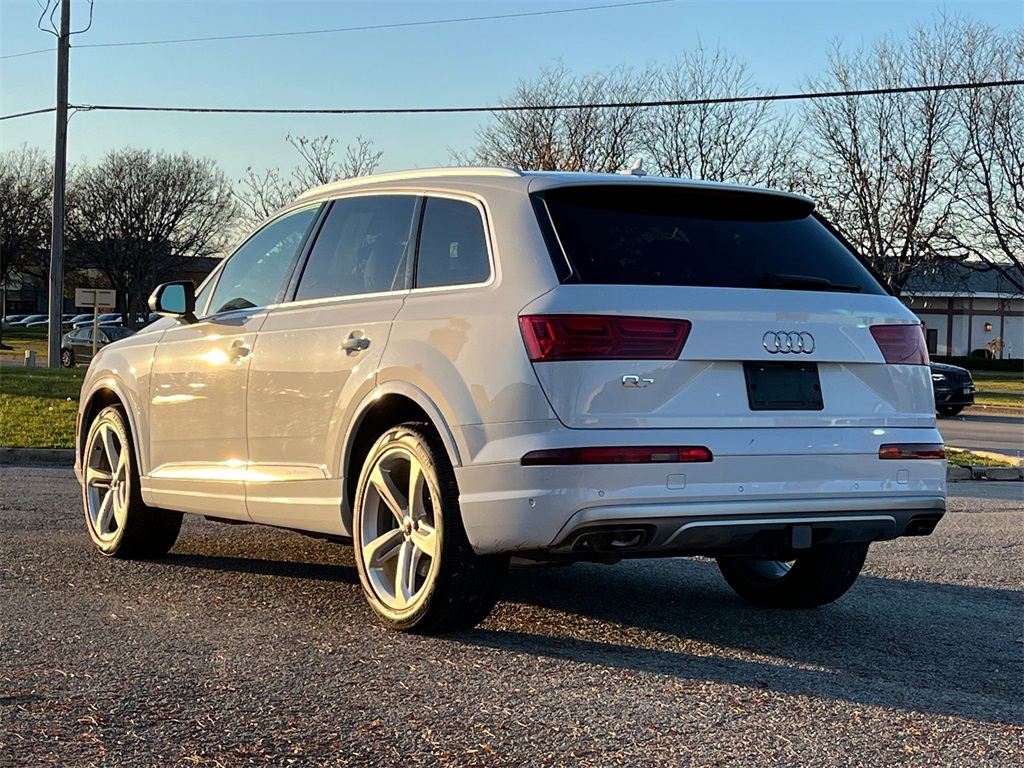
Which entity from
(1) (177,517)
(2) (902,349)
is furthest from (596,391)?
(1) (177,517)

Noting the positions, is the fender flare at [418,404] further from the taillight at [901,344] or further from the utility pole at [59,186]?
the utility pole at [59,186]

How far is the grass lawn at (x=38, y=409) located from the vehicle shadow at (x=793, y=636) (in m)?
9.47

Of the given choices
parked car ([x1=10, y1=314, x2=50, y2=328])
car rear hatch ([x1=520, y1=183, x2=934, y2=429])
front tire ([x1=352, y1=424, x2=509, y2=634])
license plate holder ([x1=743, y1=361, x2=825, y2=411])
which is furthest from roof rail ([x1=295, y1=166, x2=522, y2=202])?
parked car ([x1=10, y1=314, x2=50, y2=328])

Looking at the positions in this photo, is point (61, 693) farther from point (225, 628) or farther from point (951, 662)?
point (951, 662)

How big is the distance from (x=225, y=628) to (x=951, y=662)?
9.27 ft

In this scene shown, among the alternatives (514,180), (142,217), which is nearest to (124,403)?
(514,180)

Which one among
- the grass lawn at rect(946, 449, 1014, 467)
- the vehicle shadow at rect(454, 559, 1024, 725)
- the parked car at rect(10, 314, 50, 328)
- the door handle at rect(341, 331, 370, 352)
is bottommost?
the parked car at rect(10, 314, 50, 328)

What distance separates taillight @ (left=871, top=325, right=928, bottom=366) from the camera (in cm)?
522

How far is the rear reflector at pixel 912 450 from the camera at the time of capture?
5.12m

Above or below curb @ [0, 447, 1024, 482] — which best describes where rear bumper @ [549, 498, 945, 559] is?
above

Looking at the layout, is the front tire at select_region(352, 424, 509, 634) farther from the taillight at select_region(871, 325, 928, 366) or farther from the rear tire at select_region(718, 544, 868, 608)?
the taillight at select_region(871, 325, 928, 366)

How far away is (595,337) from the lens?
15.3 feet

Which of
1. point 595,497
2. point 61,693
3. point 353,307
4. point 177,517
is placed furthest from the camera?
point 177,517

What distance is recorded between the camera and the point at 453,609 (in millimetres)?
4984
